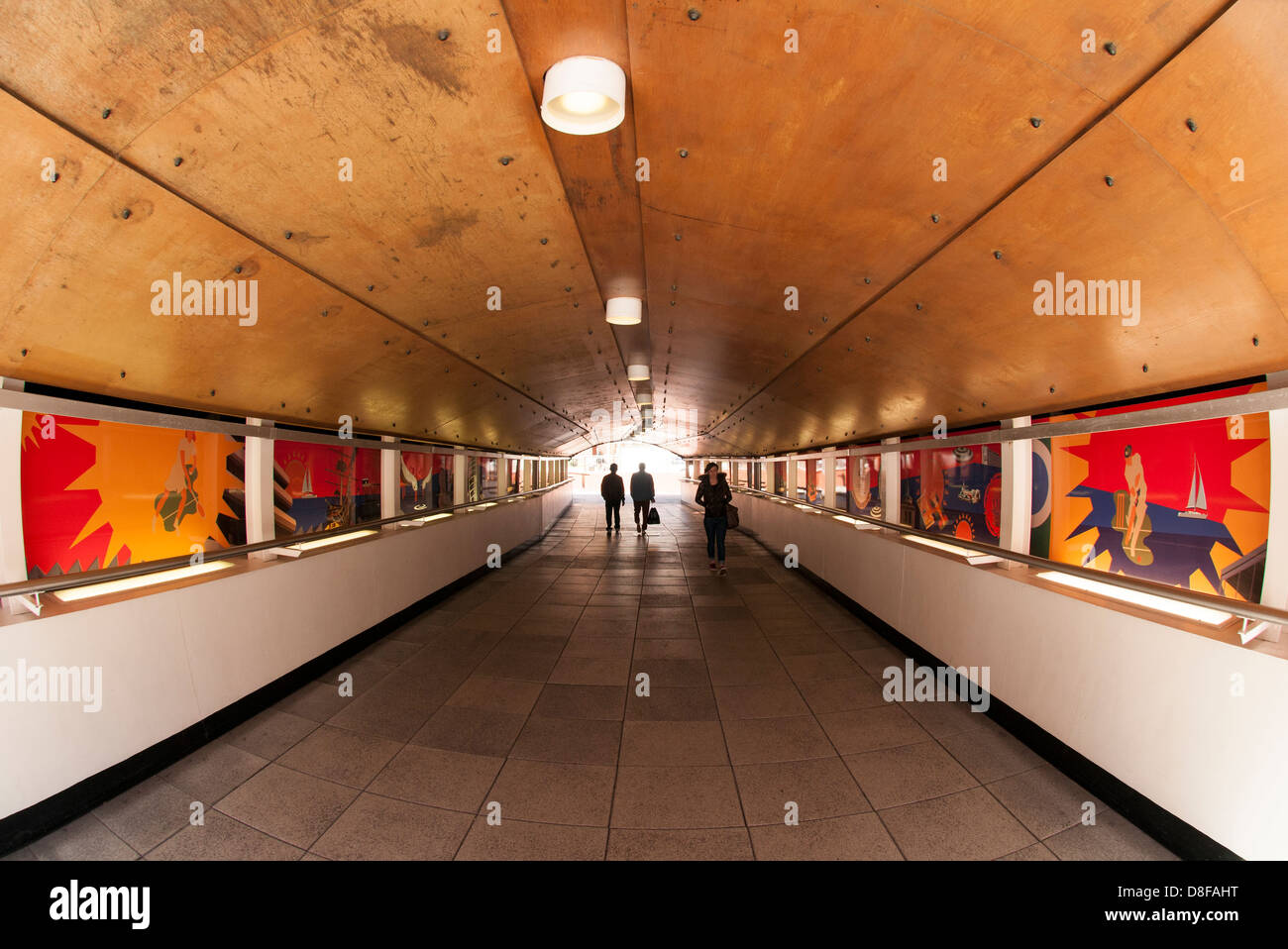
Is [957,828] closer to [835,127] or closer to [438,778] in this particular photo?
[438,778]

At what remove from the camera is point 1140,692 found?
2775 mm

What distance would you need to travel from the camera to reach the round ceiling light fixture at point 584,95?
265 centimetres

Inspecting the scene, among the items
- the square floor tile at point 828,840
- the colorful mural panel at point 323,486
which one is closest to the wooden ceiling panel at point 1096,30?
the square floor tile at point 828,840

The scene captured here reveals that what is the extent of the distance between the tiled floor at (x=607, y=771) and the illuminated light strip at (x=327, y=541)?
3.87ft

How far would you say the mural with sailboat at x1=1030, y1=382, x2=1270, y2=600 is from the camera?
328 centimetres

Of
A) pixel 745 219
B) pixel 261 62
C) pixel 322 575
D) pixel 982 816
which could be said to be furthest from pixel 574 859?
pixel 745 219

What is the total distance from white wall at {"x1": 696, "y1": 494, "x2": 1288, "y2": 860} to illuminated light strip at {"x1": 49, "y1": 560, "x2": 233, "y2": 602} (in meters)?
5.81

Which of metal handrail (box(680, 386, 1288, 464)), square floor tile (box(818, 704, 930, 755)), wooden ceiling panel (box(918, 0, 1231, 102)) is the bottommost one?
square floor tile (box(818, 704, 930, 755))

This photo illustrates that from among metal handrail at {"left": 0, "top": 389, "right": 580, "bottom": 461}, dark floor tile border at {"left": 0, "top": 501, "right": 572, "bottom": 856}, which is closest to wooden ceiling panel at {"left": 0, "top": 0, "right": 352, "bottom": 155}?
metal handrail at {"left": 0, "top": 389, "right": 580, "bottom": 461}

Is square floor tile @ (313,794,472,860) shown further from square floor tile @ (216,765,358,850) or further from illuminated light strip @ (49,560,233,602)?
illuminated light strip @ (49,560,233,602)

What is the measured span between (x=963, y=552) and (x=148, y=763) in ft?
20.4

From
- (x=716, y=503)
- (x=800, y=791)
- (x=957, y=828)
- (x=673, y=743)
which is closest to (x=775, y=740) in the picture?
(x=800, y=791)

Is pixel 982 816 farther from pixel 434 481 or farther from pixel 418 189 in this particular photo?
pixel 434 481

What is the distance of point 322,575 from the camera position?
15.7 ft
